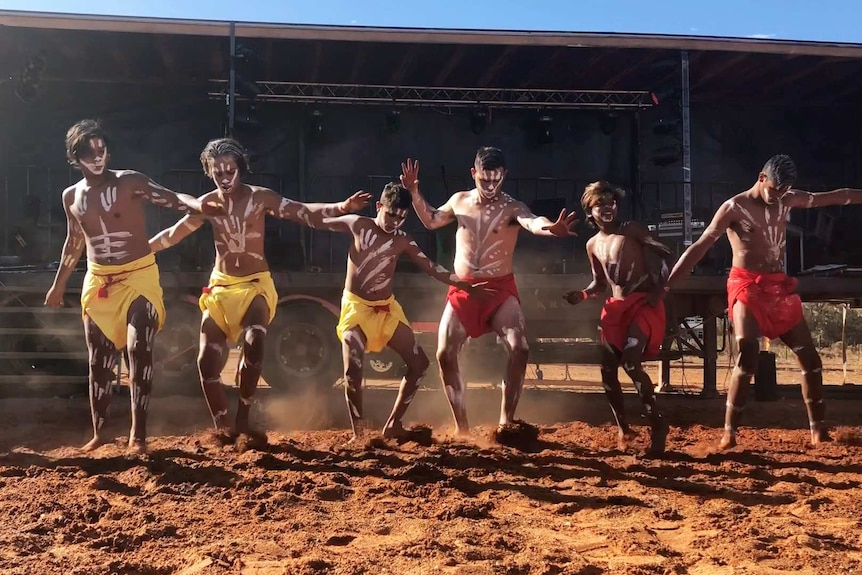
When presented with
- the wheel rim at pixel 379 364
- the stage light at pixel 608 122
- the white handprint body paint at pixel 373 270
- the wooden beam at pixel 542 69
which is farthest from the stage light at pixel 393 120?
the white handprint body paint at pixel 373 270

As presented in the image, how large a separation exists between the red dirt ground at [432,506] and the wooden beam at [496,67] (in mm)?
5305

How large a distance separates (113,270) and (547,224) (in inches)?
110

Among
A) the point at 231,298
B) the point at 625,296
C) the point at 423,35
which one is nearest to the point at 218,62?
the point at 423,35

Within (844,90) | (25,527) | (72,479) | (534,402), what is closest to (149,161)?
(534,402)

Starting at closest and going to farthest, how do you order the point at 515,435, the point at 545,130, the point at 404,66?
the point at 515,435 → the point at 404,66 → the point at 545,130

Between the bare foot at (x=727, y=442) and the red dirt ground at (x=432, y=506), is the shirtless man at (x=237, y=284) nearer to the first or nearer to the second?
the red dirt ground at (x=432, y=506)

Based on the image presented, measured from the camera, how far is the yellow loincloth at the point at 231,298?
448 cm

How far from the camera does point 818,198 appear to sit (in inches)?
189

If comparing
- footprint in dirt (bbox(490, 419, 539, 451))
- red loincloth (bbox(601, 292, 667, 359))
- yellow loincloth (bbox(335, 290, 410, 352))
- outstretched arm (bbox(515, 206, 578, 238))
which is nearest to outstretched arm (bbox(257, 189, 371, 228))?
yellow loincloth (bbox(335, 290, 410, 352))

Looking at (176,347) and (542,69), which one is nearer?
(176,347)

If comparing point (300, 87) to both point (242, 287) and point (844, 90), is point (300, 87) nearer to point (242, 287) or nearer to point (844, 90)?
point (242, 287)

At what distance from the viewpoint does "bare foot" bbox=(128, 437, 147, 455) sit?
4238mm

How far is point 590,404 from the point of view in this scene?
23.5ft

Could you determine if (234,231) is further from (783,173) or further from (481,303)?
(783,173)
